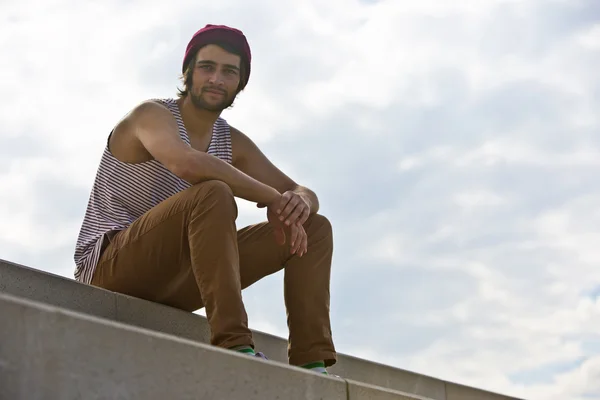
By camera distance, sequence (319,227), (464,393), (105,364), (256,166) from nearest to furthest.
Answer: (105,364) → (319,227) → (256,166) → (464,393)

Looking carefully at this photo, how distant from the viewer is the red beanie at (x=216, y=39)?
4.11 m

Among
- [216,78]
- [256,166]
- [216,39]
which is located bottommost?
[256,166]

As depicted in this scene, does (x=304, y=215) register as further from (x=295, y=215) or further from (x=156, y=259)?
(x=156, y=259)

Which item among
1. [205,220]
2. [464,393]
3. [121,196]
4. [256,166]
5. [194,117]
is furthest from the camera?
[464,393]

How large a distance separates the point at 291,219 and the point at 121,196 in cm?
81

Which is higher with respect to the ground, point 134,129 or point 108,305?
point 134,129

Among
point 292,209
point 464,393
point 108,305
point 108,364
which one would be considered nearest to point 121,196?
point 108,305

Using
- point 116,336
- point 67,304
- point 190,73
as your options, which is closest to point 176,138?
point 190,73

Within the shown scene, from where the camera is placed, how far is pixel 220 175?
3574 millimetres

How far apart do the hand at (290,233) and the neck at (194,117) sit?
2.09 ft

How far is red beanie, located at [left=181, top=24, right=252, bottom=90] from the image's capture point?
4105 mm

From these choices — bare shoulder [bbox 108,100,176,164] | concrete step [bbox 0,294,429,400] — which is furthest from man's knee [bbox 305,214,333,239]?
concrete step [bbox 0,294,429,400]

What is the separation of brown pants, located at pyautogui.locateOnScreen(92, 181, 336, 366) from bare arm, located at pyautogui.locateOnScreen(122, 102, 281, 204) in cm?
16

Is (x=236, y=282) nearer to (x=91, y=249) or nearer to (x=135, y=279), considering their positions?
(x=135, y=279)
